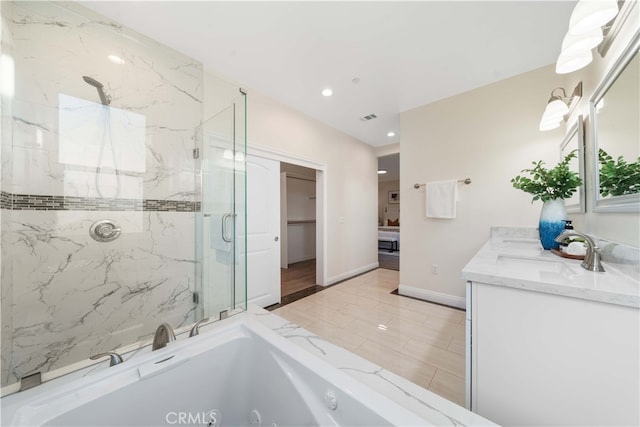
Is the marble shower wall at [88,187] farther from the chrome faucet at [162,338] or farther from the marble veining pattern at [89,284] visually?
the chrome faucet at [162,338]

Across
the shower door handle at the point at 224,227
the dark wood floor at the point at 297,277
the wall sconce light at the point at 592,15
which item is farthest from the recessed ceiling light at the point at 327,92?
the dark wood floor at the point at 297,277

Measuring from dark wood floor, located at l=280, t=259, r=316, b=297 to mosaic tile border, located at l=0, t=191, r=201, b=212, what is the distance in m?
1.87

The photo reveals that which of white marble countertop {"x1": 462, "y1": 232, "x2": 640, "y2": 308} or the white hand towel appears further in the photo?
the white hand towel

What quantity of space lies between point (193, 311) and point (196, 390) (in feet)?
3.66

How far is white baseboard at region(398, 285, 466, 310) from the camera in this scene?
2596mm

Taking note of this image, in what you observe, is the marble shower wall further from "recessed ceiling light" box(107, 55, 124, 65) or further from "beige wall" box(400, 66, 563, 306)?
"beige wall" box(400, 66, 563, 306)

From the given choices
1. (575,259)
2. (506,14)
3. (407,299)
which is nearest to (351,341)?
(407,299)

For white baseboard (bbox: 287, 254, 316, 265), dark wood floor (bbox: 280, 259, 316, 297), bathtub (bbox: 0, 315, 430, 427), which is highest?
bathtub (bbox: 0, 315, 430, 427)

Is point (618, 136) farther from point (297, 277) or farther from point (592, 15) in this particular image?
point (297, 277)

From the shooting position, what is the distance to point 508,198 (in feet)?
7.63

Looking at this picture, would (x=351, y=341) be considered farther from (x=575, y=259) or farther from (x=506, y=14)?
(x=506, y=14)

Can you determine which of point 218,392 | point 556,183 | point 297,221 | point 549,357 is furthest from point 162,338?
point 297,221

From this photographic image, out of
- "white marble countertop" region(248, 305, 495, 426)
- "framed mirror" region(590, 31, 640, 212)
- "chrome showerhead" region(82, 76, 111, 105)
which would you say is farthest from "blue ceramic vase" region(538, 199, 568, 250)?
"chrome showerhead" region(82, 76, 111, 105)

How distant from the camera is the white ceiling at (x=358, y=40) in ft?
4.98
